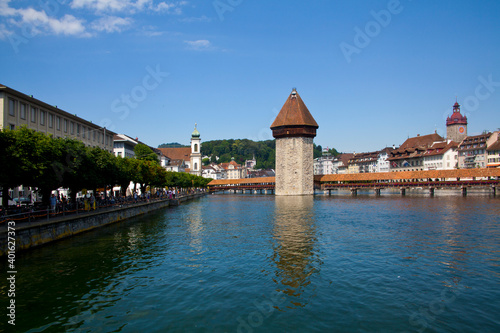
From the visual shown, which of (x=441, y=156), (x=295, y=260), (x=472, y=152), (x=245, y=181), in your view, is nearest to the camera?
(x=295, y=260)

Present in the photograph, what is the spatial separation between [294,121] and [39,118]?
138ft

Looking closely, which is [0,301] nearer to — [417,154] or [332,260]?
[332,260]

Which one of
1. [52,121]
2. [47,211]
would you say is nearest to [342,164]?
[52,121]

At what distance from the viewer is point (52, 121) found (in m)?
34.5

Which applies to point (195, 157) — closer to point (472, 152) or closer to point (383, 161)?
point (383, 161)

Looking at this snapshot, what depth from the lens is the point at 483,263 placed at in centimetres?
1291

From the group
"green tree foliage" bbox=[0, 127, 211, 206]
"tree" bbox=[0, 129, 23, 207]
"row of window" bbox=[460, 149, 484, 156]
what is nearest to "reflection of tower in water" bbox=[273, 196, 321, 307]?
"green tree foliage" bbox=[0, 127, 211, 206]

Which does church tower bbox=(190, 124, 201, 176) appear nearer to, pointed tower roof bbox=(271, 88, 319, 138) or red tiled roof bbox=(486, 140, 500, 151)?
pointed tower roof bbox=(271, 88, 319, 138)

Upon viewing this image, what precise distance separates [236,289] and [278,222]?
15.4 m

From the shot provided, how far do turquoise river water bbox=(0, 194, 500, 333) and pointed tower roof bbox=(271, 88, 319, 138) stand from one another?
47.4 meters

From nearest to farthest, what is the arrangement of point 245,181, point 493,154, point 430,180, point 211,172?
1. point 430,180
2. point 493,154
3. point 245,181
4. point 211,172

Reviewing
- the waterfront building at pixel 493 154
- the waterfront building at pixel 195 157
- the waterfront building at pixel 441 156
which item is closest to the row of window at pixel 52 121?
the waterfront building at pixel 195 157

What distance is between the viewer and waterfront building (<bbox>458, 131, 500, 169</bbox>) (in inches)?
2854

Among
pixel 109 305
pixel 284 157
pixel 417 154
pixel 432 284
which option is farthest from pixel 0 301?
pixel 417 154
